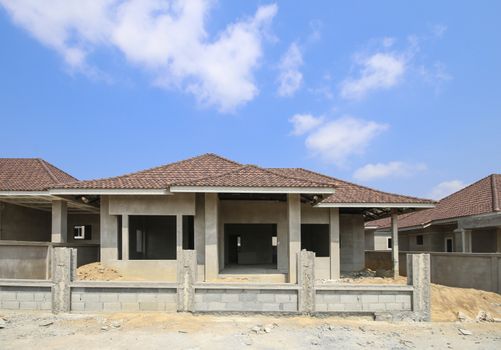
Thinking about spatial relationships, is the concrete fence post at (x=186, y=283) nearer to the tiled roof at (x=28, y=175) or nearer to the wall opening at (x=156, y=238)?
the tiled roof at (x=28, y=175)

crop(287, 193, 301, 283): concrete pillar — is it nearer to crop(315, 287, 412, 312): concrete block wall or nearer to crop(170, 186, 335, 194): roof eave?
crop(170, 186, 335, 194): roof eave

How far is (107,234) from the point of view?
1506 cm

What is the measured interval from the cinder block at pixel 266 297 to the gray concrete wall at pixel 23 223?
1302 centimetres

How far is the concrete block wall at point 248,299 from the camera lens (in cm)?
1083

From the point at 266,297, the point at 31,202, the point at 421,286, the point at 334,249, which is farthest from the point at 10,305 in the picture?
the point at 334,249

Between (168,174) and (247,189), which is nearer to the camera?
(247,189)

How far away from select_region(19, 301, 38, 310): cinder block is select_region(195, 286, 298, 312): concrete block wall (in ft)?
13.2

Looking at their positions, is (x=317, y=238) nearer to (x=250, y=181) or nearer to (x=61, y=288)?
(x=250, y=181)

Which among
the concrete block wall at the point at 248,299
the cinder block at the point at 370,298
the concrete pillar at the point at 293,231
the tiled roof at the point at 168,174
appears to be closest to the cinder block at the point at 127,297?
the concrete block wall at the point at 248,299

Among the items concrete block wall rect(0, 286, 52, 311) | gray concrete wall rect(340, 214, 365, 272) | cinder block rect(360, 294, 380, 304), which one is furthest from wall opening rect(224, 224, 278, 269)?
concrete block wall rect(0, 286, 52, 311)

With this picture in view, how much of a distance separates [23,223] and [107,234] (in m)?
7.45

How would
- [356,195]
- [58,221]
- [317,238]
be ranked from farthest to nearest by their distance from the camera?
1. [317,238]
2. [356,195]
3. [58,221]

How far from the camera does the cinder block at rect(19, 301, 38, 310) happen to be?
35.8 ft

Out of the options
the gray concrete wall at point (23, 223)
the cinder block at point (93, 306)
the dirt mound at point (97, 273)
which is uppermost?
the gray concrete wall at point (23, 223)
